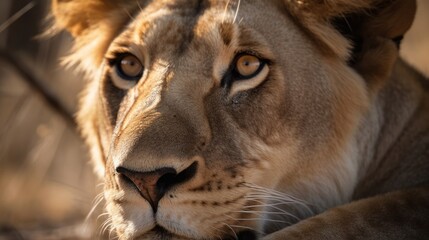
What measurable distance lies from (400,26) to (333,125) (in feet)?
1.62

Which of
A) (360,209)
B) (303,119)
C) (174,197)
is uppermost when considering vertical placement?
(174,197)

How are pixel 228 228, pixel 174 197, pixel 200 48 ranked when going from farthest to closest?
pixel 200 48
pixel 228 228
pixel 174 197

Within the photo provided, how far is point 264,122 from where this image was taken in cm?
318

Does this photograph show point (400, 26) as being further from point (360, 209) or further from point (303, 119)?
point (360, 209)

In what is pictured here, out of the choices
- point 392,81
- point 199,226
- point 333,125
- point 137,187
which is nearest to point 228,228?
point 199,226

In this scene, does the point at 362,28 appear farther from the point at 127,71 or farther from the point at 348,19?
the point at 127,71

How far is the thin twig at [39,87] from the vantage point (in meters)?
5.43

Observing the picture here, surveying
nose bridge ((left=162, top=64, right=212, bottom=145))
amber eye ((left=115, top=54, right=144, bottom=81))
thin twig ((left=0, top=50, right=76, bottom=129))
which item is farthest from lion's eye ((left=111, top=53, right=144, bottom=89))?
thin twig ((left=0, top=50, right=76, bottom=129))

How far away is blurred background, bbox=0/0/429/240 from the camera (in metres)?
5.41

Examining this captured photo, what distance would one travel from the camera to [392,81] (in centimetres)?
358

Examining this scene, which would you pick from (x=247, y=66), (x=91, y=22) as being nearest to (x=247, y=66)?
(x=247, y=66)

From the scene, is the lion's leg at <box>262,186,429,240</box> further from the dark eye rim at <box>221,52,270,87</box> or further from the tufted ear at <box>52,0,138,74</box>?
the tufted ear at <box>52,0,138,74</box>

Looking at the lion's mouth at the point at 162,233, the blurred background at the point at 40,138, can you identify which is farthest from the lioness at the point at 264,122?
the blurred background at the point at 40,138

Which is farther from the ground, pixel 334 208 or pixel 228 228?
pixel 228 228
